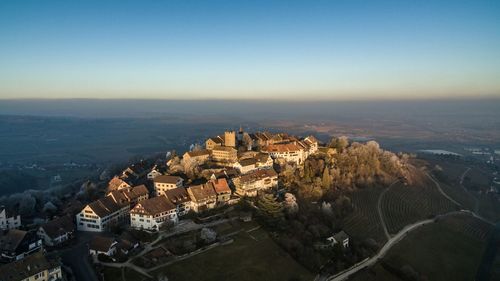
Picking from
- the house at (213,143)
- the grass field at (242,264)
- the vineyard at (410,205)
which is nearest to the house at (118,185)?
the house at (213,143)

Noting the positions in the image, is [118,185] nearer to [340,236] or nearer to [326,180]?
[326,180]

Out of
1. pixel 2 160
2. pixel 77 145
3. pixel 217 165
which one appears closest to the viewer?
pixel 217 165

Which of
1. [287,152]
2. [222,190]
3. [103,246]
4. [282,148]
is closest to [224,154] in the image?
[282,148]

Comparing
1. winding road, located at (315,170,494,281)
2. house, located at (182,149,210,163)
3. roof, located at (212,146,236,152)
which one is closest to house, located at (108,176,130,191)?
house, located at (182,149,210,163)

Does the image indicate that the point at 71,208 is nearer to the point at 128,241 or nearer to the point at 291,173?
the point at 128,241

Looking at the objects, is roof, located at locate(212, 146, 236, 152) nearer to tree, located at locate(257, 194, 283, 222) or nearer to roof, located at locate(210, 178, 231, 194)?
roof, located at locate(210, 178, 231, 194)

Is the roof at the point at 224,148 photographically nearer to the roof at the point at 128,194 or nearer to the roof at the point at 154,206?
the roof at the point at 128,194

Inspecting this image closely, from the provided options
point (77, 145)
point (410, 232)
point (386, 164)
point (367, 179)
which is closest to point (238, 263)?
point (410, 232)
